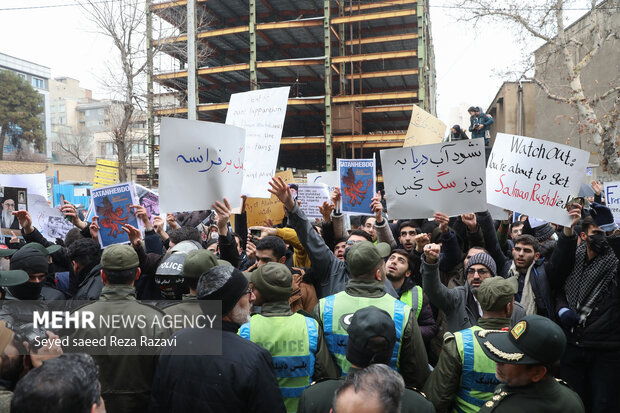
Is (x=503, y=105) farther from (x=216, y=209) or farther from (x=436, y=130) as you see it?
(x=216, y=209)

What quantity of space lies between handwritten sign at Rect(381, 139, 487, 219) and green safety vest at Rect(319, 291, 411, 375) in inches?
62.1

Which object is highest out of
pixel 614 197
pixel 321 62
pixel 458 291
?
pixel 321 62

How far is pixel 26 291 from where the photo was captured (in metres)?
3.29

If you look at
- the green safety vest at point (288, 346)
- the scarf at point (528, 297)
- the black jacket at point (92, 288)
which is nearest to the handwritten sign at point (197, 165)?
the black jacket at point (92, 288)

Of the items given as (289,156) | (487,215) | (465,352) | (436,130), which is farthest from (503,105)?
(465,352)

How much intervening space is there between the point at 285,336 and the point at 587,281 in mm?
2582

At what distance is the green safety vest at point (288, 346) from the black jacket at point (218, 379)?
0.35 metres

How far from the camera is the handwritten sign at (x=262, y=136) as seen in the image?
14.8ft

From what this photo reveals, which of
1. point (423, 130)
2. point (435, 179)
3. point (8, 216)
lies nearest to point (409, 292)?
point (435, 179)

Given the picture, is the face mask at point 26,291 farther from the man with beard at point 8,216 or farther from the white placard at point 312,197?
the white placard at point 312,197

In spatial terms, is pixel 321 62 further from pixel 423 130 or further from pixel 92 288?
A: pixel 92 288

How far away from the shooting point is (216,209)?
12.6 ft

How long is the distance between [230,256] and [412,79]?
81.6ft

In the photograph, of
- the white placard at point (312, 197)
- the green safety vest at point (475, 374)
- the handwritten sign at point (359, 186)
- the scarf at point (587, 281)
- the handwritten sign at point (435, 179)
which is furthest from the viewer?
the white placard at point (312, 197)
